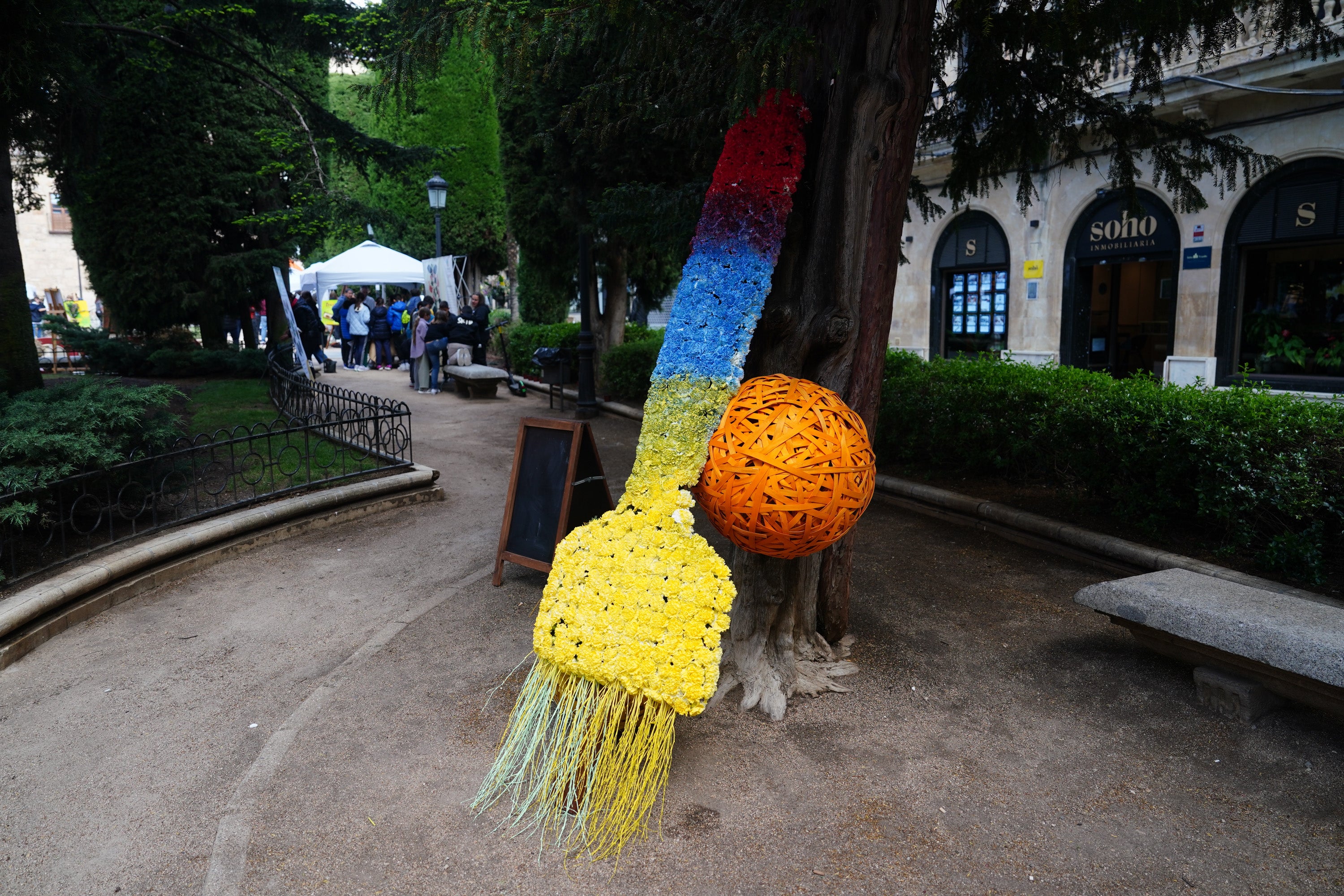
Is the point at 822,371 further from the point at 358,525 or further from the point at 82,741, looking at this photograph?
the point at 358,525

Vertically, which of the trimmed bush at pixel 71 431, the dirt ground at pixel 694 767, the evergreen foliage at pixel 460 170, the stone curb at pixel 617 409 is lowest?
the dirt ground at pixel 694 767

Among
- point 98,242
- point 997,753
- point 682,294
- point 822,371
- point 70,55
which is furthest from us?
point 98,242

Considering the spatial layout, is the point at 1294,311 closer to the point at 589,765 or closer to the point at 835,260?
the point at 835,260

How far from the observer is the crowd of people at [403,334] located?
636 inches

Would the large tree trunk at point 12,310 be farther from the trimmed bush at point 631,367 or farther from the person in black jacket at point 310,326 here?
the person in black jacket at point 310,326

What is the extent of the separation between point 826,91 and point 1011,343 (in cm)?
1510

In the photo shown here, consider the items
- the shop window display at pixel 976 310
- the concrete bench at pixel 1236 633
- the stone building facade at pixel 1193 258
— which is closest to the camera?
the concrete bench at pixel 1236 633

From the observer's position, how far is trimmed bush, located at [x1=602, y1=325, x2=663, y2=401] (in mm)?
13320

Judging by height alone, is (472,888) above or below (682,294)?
below

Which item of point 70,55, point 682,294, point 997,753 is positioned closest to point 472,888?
point 997,753

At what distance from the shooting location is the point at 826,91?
4.23 metres

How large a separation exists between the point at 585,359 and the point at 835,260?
9.42 metres

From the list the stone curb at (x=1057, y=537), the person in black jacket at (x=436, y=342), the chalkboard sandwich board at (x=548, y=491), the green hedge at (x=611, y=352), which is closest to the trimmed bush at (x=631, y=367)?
the green hedge at (x=611, y=352)

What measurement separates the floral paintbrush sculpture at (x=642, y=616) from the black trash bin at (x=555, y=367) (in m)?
10.5
